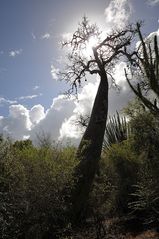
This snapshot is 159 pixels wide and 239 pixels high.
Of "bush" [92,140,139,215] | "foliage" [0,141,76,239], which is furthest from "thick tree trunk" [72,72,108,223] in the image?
"foliage" [0,141,76,239]

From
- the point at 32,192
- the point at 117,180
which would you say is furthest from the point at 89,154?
the point at 32,192

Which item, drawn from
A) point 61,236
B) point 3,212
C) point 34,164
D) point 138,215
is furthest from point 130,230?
point 3,212

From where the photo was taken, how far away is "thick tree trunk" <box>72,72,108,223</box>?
1017cm

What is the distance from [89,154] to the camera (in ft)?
36.2

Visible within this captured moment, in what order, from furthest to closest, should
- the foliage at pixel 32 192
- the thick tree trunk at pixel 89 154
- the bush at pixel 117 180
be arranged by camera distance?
1. the bush at pixel 117 180
2. the thick tree trunk at pixel 89 154
3. the foliage at pixel 32 192

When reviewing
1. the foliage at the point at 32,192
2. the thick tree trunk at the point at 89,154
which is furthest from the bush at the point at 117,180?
the foliage at the point at 32,192

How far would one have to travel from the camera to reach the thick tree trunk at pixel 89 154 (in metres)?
10.2

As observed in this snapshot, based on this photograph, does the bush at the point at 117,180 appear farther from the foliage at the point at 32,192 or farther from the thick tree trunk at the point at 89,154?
the foliage at the point at 32,192

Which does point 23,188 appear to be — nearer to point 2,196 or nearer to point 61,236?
point 2,196

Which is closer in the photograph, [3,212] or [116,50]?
[3,212]

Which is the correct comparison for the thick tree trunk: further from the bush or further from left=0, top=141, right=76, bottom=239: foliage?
left=0, top=141, right=76, bottom=239: foliage

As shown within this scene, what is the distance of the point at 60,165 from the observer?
8695mm

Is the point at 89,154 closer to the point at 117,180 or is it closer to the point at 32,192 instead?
the point at 117,180

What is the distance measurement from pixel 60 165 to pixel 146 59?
125 inches
